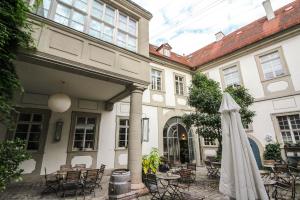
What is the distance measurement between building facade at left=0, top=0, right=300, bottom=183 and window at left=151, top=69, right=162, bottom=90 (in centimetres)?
11

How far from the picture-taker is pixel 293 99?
945 cm

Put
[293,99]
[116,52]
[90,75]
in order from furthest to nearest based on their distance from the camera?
[293,99] → [116,52] → [90,75]

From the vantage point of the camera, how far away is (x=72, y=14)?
5.59 metres

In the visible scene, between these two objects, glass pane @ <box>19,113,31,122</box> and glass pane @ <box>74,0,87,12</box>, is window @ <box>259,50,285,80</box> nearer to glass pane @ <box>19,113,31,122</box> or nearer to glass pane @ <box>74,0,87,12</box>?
glass pane @ <box>74,0,87,12</box>

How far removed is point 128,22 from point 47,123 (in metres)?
5.95

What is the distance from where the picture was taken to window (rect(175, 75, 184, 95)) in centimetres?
1308

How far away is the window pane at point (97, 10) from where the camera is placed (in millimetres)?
Result: 6162

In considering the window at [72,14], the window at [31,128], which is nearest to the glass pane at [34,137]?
the window at [31,128]

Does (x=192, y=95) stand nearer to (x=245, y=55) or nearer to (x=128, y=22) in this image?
(x=128, y=22)

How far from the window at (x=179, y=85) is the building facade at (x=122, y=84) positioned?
0.27 feet

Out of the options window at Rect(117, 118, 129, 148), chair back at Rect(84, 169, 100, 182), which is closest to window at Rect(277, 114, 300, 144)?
window at Rect(117, 118, 129, 148)

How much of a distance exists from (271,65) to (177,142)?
26.3 ft

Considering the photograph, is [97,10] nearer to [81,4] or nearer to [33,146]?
[81,4]

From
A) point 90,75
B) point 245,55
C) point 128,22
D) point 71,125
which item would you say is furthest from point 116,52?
point 245,55
